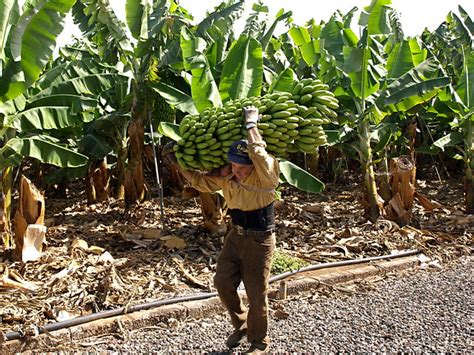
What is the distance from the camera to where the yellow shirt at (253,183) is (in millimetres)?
3125

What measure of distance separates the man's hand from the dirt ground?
6.76 feet

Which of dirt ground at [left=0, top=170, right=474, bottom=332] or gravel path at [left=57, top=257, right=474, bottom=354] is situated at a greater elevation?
dirt ground at [left=0, top=170, right=474, bottom=332]

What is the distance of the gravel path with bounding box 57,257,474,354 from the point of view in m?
3.64

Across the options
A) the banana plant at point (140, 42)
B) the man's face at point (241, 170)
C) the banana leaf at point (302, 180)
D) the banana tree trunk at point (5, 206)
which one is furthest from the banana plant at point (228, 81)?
the man's face at point (241, 170)

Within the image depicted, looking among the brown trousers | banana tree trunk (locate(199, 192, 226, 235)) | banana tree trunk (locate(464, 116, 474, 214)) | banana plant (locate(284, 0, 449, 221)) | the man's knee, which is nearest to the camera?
the brown trousers

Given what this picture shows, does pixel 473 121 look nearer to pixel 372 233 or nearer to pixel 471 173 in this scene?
pixel 471 173

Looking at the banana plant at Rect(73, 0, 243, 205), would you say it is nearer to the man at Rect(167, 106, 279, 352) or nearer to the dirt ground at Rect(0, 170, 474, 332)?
the dirt ground at Rect(0, 170, 474, 332)

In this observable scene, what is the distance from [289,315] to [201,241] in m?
1.95

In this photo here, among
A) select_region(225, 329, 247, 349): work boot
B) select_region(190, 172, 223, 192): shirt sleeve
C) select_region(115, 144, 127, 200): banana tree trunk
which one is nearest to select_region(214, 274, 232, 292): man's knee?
select_region(225, 329, 247, 349): work boot

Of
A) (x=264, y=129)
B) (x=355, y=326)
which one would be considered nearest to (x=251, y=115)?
(x=264, y=129)

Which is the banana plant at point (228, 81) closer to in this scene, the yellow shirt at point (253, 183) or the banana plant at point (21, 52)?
the banana plant at point (21, 52)

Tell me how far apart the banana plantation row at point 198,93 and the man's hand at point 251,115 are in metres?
0.16

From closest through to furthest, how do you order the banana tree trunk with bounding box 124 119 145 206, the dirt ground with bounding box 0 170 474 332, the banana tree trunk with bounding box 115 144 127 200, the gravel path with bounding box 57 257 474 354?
the gravel path with bounding box 57 257 474 354 < the dirt ground with bounding box 0 170 474 332 < the banana tree trunk with bounding box 124 119 145 206 < the banana tree trunk with bounding box 115 144 127 200

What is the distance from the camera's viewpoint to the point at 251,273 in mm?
3381
